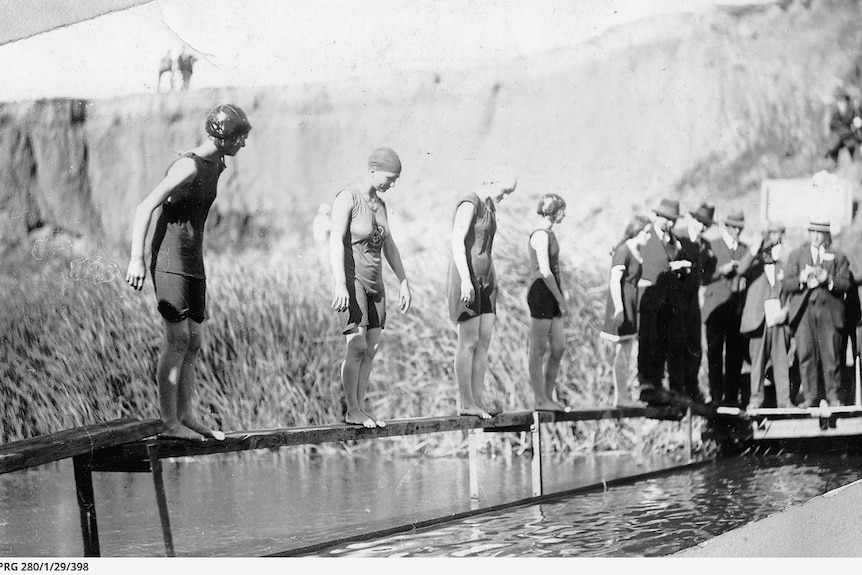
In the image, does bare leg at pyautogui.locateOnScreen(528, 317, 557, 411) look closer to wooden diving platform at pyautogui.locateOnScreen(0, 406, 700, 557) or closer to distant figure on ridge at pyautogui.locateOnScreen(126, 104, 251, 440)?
wooden diving platform at pyautogui.locateOnScreen(0, 406, 700, 557)

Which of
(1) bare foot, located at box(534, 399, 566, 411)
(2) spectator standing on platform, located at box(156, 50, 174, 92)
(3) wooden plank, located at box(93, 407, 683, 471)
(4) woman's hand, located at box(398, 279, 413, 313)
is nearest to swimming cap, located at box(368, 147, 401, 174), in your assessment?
(4) woman's hand, located at box(398, 279, 413, 313)

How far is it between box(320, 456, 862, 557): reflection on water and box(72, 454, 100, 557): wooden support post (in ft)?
3.70

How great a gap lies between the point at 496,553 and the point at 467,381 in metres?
1.35

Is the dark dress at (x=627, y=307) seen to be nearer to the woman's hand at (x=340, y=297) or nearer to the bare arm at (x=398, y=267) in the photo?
the bare arm at (x=398, y=267)

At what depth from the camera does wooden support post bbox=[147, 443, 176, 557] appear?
568cm

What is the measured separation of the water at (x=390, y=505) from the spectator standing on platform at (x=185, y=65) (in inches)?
82.5

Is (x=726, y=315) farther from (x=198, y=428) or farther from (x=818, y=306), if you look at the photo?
(x=198, y=428)

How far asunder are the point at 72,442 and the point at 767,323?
13.3 ft

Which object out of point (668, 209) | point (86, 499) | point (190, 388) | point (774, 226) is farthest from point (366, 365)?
point (774, 226)

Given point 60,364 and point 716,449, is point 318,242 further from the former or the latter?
point 716,449

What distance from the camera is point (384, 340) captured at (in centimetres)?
686

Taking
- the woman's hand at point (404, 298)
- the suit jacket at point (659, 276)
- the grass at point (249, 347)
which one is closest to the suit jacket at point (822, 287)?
the suit jacket at point (659, 276)

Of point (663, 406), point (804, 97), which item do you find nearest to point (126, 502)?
point (663, 406)

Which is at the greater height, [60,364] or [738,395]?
[60,364]
